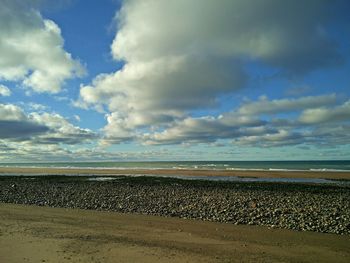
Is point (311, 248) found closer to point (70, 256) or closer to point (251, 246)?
point (251, 246)

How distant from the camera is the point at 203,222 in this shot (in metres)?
15.0

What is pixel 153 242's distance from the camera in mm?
11367

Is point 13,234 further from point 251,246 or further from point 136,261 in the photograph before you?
point 251,246

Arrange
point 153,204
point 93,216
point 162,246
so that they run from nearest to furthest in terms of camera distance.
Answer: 1. point 162,246
2. point 93,216
3. point 153,204

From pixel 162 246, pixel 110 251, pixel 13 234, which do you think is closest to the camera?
pixel 110 251

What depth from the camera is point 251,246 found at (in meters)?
11.0

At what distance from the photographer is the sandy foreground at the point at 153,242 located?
31.9 ft

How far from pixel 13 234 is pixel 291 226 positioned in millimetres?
10537

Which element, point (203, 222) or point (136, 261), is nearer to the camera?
point (136, 261)

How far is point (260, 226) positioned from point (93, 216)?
7.61 metres

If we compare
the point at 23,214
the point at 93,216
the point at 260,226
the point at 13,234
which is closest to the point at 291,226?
the point at 260,226

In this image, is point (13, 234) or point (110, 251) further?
point (13, 234)

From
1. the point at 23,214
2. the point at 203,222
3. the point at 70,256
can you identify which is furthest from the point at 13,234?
the point at 203,222

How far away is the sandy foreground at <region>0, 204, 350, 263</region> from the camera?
9.71m
